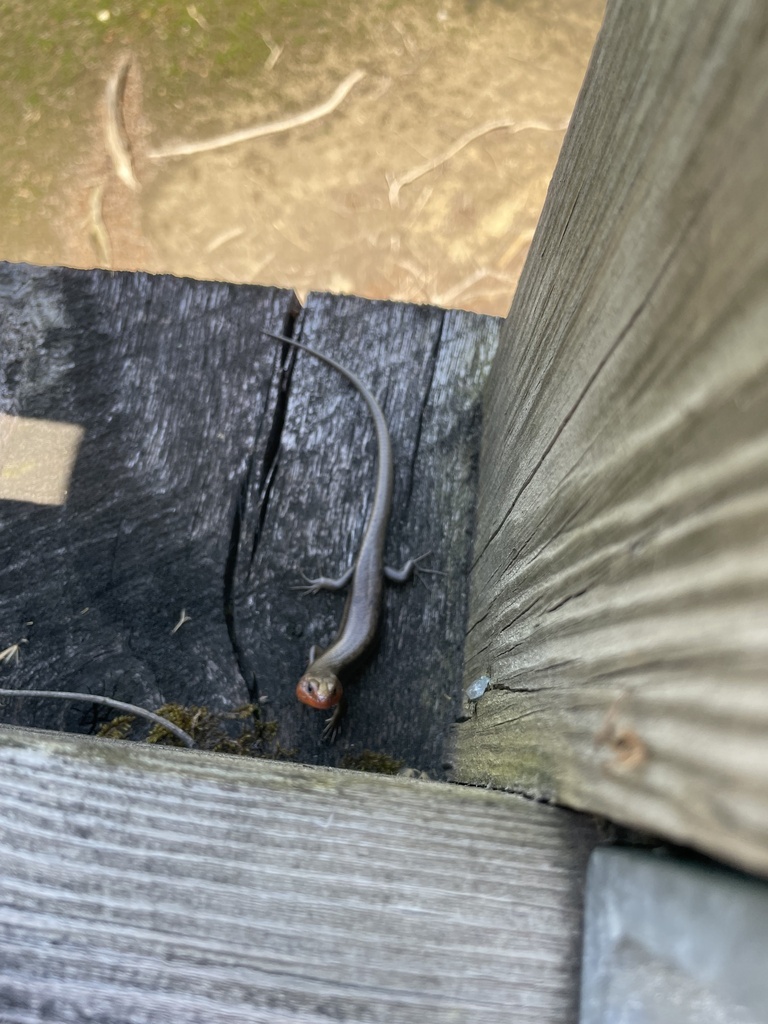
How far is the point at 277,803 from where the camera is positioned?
0.70 m

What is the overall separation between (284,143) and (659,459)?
538 centimetres

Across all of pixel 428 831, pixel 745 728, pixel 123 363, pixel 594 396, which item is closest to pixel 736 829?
pixel 745 728

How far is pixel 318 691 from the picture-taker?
61.1 inches

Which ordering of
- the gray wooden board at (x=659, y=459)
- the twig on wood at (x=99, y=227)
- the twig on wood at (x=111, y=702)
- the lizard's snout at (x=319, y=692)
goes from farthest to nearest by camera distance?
the twig on wood at (x=99, y=227), the lizard's snout at (x=319, y=692), the twig on wood at (x=111, y=702), the gray wooden board at (x=659, y=459)

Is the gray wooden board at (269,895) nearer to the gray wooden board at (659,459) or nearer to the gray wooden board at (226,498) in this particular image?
the gray wooden board at (659,459)

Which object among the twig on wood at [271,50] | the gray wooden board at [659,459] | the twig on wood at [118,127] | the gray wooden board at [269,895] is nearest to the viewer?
the gray wooden board at [659,459]

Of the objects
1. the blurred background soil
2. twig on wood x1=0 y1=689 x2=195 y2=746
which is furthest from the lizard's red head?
the blurred background soil

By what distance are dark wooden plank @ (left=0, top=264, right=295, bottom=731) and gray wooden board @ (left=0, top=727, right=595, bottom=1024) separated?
69 cm

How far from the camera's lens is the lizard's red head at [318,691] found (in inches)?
56.1

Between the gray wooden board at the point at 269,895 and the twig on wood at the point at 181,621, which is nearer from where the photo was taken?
the gray wooden board at the point at 269,895

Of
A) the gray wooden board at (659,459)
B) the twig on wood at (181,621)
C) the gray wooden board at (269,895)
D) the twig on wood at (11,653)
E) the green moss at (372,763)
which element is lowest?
the twig on wood at (11,653)

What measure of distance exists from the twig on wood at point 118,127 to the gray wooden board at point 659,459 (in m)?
5.00

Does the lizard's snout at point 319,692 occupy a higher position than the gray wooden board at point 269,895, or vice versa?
the gray wooden board at point 269,895

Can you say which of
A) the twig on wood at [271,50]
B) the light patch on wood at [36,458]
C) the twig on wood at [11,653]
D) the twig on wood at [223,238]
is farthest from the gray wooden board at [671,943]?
the twig on wood at [271,50]
